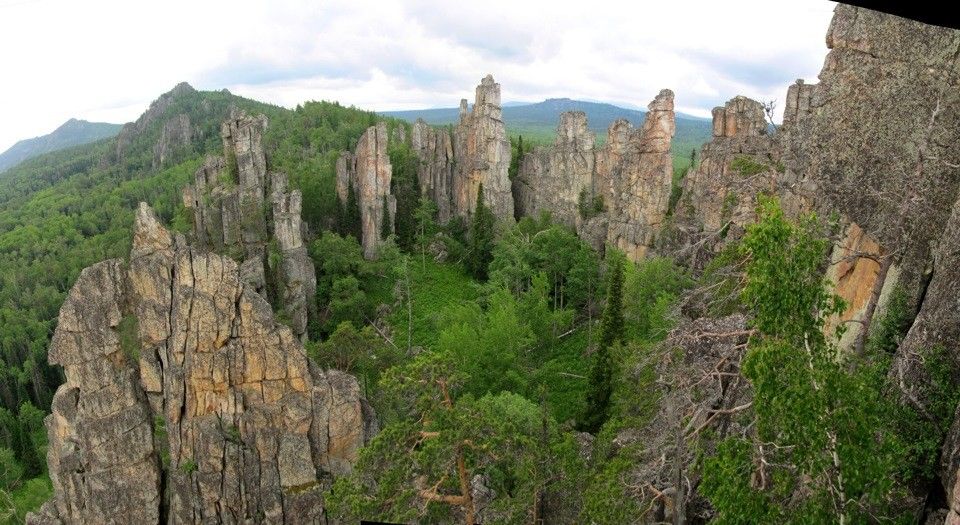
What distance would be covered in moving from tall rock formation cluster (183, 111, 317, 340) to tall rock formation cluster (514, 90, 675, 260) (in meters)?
22.1

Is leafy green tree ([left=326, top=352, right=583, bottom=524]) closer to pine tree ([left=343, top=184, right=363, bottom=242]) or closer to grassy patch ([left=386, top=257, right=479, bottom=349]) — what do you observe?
grassy patch ([left=386, top=257, right=479, bottom=349])

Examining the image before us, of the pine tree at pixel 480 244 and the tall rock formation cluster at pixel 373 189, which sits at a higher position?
the tall rock formation cluster at pixel 373 189

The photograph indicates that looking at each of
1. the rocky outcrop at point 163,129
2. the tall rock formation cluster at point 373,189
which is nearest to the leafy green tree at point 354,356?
the tall rock formation cluster at point 373,189

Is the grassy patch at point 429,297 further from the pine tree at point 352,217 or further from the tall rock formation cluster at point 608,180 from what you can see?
the tall rock formation cluster at point 608,180

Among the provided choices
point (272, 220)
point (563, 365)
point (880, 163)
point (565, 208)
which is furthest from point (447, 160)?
point (880, 163)

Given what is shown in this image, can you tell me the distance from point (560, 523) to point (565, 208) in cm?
4320

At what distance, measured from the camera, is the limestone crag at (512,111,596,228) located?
55.3 metres

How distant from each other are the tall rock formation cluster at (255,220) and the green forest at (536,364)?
7.13ft

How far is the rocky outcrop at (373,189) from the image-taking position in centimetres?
5494

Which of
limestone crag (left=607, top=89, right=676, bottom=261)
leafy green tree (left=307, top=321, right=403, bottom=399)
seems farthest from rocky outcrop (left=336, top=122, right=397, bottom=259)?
leafy green tree (left=307, top=321, right=403, bottom=399)

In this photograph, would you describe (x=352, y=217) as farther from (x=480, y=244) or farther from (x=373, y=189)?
(x=480, y=244)

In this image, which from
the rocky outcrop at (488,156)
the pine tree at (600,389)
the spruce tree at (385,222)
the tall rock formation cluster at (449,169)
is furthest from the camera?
the rocky outcrop at (488,156)

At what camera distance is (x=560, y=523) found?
14242mm

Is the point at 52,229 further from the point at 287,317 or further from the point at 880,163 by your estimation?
the point at 880,163
